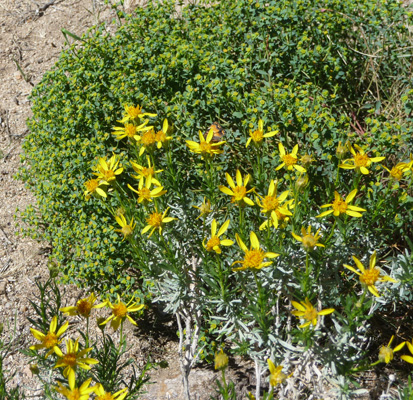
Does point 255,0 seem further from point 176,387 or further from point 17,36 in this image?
point 17,36

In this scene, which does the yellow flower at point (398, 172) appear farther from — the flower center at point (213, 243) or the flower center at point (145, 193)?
the flower center at point (145, 193)

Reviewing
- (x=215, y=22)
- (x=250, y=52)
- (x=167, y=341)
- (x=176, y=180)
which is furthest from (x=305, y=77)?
(x=167, y=341)

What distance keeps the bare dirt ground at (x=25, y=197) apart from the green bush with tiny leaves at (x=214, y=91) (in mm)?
343

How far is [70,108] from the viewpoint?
3209 millimetres

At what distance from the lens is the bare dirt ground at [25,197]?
299 cm

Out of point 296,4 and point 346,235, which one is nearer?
point 346,235

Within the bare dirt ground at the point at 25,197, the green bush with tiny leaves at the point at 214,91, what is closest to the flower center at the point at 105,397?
the bare dirt ground at the point at 25,197

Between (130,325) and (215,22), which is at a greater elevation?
(215,22)

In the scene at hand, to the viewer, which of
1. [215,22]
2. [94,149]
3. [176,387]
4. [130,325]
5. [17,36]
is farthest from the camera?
[17,36]

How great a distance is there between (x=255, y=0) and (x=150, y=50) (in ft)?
2.44

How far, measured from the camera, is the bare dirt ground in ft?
9.80

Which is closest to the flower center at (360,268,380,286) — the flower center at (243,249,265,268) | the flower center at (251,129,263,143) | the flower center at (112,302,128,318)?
the flower center at (243,249,265,268)

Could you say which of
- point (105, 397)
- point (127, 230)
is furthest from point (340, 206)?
point (105, 397)

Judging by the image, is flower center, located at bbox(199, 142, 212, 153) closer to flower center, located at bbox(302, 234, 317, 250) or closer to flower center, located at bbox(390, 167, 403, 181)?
flower center, located at bbox(302, 234, 317, 250)
